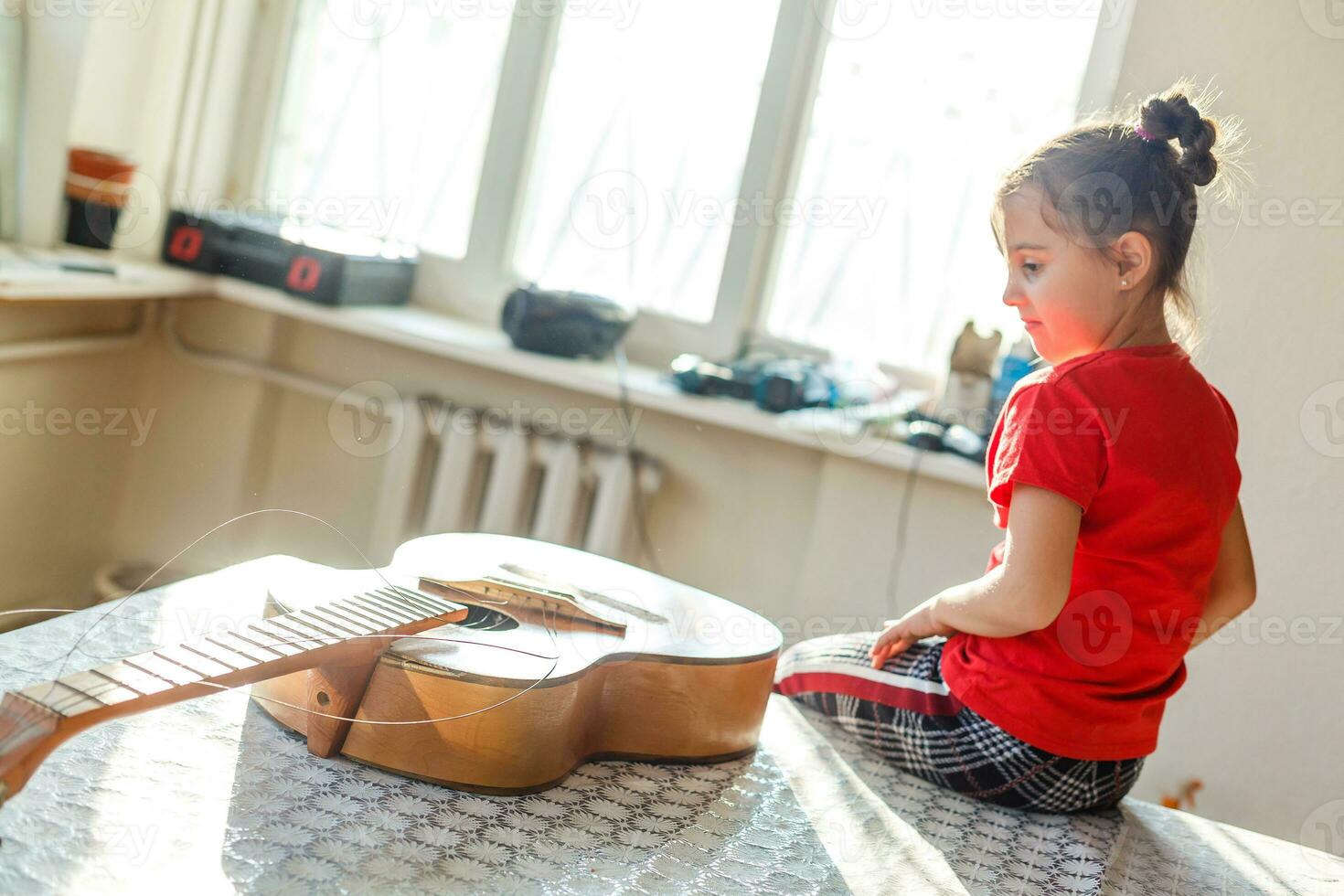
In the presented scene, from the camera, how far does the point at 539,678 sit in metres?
0.89

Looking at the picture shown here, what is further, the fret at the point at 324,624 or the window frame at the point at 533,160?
the window frame at the point at 533,160

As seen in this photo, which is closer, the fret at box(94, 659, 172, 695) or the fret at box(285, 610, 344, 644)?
the fret at box(94, 659, 172, 695)

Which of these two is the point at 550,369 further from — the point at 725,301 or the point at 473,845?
the point at 473,845

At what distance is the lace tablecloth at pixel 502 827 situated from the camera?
739 millimetres

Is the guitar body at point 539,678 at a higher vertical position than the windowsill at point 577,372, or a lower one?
lower

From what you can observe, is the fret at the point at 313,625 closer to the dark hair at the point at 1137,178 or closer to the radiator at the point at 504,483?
the dark hair at the point at 1137,178

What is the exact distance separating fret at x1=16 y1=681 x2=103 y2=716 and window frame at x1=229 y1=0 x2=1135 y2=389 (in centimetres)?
167
